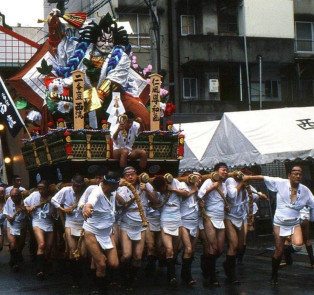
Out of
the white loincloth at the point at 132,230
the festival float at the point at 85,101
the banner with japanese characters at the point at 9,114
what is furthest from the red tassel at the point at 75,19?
the white loincloth at the point at 132,230

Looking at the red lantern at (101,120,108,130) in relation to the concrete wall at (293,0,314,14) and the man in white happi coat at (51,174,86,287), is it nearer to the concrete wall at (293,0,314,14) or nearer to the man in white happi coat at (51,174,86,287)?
the man in white happi coat at (51,174,86,287)

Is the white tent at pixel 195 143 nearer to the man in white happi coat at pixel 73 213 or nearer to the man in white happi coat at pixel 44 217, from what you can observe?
the man in white happi coat at pixel 44 217

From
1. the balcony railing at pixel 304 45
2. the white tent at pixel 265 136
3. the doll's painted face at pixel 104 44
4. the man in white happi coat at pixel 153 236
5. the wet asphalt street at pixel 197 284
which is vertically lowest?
the wet asphalt street at pixel 197 284

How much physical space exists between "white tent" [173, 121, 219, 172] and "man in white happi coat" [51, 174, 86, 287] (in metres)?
8.69

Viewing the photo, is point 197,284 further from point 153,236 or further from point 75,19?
point 75,19

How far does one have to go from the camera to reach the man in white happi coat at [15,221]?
15281 millimetres

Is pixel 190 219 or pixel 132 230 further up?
pixel 190 219

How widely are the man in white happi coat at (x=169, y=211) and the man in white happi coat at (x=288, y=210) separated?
1.45 m

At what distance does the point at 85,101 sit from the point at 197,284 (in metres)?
4.22

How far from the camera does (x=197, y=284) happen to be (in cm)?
1223

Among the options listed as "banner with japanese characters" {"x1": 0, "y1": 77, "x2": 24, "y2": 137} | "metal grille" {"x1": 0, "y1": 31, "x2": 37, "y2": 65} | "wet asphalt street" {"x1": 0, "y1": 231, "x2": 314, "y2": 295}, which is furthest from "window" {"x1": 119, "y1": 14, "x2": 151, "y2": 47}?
"wet asphalt street" {"x1": 0, "y1": 231, "x2": 314, "y2": 295}

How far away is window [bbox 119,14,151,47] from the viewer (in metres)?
32.1

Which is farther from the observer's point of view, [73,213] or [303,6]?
[303,6]

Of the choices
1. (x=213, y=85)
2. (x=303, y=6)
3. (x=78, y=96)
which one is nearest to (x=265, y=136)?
(x=78, y=96)
